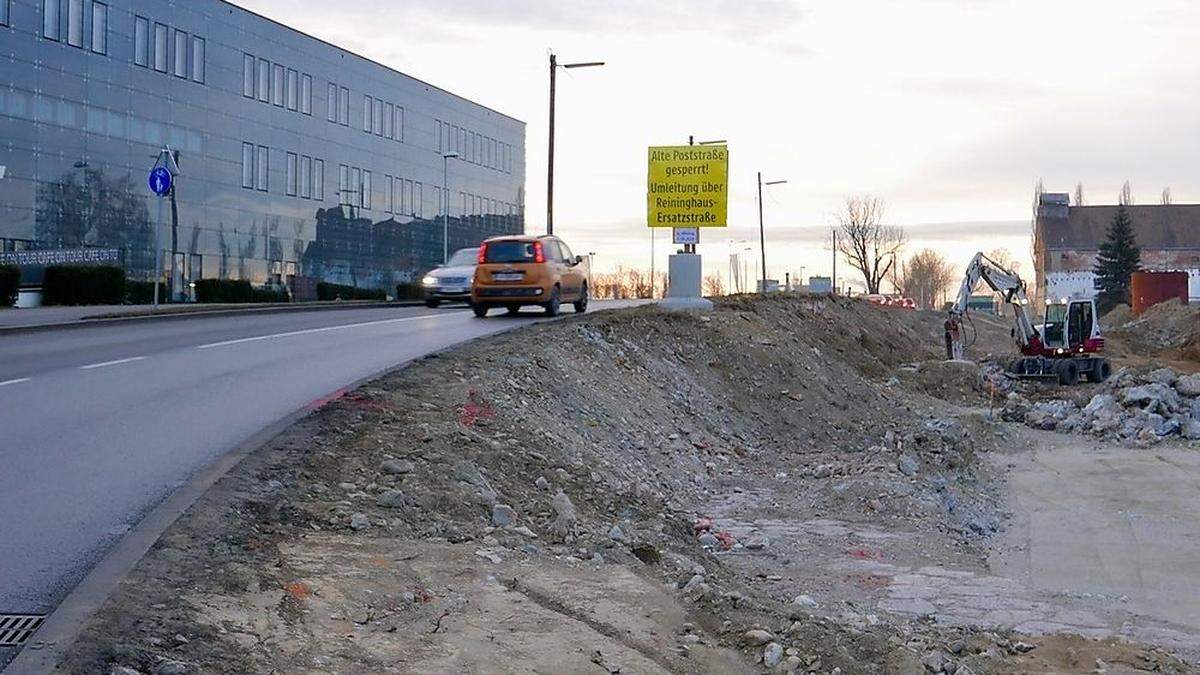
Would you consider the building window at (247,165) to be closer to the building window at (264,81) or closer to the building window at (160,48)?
the building window at (264,81)

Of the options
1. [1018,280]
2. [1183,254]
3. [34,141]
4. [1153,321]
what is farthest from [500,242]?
[1183,254]

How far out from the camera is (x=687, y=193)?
26.5 meters

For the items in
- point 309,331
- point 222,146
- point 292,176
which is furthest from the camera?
point 292,176

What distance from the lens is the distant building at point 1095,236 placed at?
107m

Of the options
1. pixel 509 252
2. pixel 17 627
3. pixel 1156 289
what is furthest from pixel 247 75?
pixel 17 627

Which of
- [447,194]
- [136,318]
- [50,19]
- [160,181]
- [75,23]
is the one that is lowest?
[136,318]

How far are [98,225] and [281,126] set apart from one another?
554 inches

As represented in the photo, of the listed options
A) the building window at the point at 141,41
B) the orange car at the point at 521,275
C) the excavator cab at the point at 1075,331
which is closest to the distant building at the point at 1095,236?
the excavator cab at the point at 1075,331

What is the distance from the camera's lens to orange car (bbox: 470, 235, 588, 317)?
26438mm

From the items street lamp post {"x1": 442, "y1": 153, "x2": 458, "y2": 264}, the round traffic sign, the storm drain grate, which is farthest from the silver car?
street lamp post {"x1": 442, "y1": 153, "x2": 458, "y2": 264}

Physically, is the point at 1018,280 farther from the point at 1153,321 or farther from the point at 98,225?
the point at 98,225

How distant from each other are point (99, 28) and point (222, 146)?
8.70 metres

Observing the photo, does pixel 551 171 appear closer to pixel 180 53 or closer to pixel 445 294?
pixel 445 294

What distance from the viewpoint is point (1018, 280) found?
3859 cm
